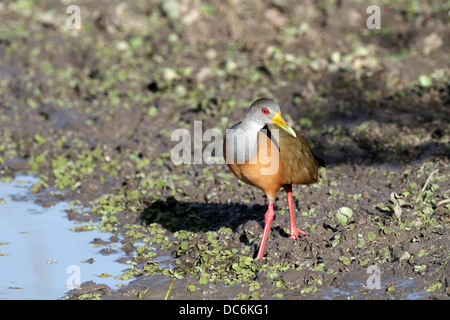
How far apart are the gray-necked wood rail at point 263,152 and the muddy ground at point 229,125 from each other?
616mm

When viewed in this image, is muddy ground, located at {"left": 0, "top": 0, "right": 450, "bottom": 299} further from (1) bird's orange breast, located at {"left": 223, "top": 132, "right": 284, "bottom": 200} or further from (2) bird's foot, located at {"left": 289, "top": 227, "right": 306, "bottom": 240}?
(1) bird's orange breast, located at {"left": 223, "top": 132, "right": 284, "bottom": 200}

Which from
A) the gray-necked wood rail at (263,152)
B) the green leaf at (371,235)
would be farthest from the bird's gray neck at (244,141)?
the green leaf at (371,235)

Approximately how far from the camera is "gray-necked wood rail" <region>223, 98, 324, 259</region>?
639 centimetres

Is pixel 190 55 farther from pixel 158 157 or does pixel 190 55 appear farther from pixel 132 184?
pixel 132 184

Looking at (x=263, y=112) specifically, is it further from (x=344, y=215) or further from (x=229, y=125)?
(x=229, y=125)

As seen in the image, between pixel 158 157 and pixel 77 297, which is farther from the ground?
pixel 158 157

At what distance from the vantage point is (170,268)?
22.1ft

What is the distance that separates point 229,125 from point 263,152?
353 cm

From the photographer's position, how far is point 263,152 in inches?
253

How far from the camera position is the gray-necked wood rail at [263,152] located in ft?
21.0

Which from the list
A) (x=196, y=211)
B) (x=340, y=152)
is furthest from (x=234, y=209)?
(x=340, y=152)

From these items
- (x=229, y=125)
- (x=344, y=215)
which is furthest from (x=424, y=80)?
(x=344, y=215)

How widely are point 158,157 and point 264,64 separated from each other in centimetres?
292

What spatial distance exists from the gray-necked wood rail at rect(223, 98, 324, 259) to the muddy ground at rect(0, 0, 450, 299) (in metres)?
0.62
